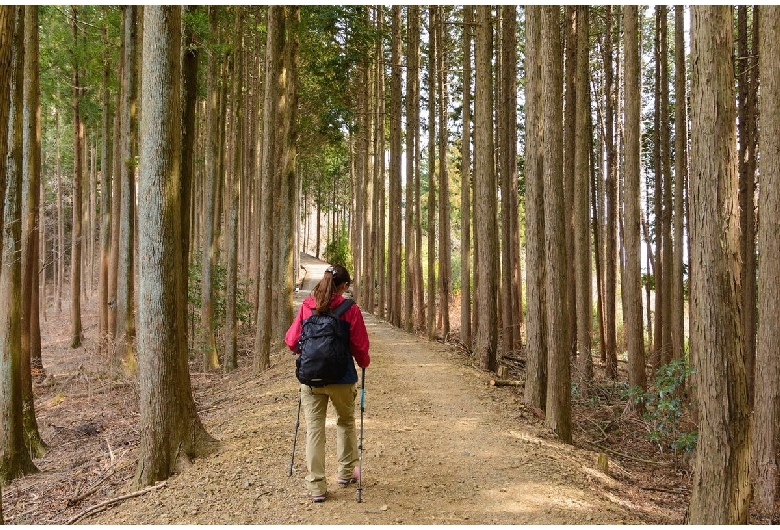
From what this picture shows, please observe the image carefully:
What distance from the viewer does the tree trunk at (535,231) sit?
399 inches

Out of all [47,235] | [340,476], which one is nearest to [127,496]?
[340,476]

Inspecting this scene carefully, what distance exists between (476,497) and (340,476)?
4.54 ft

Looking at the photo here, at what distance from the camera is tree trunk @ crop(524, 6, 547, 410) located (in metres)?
10.1

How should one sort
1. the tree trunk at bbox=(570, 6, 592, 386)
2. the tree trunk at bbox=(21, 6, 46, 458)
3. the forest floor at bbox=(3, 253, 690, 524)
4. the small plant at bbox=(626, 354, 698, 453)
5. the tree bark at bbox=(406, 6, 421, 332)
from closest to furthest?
1. the forest floor at bbox=(3, 253, 690, 524)
2. the small plant at bbox=(626, 354, 698, 453)
3. the tree trunk at bbox=(21, 6, 46, 458)
4. the tree trunk at bbox=(570, 6, 592, 386)
5. the tree bark at bbox=(406, 6, 421, 332)

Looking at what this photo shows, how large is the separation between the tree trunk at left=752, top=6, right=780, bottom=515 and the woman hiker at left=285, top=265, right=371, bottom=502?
5.69 metres

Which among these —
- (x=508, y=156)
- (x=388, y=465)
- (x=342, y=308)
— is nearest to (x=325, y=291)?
(x=342, y=308)

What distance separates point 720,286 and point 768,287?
369 centimetres

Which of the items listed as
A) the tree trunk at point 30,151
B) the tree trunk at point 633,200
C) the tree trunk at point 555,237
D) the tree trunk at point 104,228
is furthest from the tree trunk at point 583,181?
the tree trunk at point 104,228

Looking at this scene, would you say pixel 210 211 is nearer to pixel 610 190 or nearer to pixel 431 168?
pixel 431 168

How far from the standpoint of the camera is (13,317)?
28.9 feet

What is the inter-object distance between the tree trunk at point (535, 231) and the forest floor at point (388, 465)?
589 mm

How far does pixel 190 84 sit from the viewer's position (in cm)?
909

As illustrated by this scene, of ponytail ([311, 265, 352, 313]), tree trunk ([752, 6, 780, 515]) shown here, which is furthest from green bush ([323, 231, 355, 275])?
ponytail ([311, 265, 352, 313])

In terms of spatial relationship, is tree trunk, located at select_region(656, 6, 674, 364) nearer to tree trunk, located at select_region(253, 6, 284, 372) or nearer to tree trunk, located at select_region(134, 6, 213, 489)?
tree trunk, located at select_region(253, 6, 284, 372)
